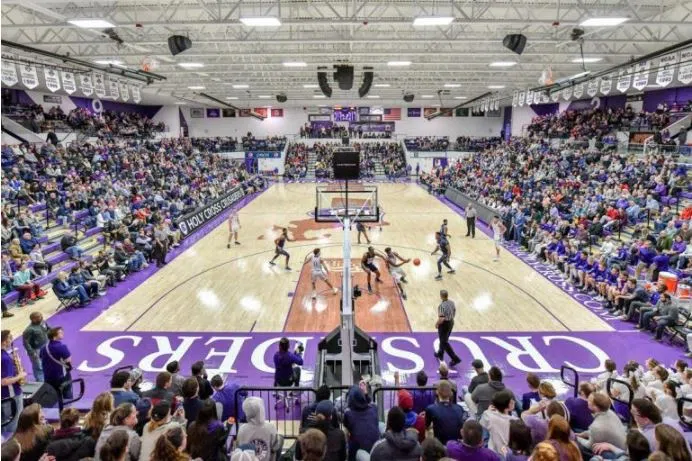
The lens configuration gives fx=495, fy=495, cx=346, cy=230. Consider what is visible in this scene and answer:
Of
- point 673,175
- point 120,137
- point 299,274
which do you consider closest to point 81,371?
point 299,274

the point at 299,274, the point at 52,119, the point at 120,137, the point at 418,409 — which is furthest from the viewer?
the point at 120,137

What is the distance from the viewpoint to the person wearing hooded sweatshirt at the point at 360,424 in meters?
5.11

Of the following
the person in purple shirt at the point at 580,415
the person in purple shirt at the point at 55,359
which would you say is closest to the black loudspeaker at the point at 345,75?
the person in purple shirt at the point at 55,359

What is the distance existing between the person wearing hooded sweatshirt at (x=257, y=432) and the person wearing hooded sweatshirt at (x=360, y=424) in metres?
0.85

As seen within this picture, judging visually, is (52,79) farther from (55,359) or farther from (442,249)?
(442,249)

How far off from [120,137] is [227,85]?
10820mm

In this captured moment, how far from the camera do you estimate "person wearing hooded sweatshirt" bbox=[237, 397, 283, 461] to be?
472cm

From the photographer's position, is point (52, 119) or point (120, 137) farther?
point (120, 137)

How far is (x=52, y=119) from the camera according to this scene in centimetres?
3139

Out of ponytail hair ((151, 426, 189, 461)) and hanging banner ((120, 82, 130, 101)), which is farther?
hanging banner ((120, 82, 130, 101))

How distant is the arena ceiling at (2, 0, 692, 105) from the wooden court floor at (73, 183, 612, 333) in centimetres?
729

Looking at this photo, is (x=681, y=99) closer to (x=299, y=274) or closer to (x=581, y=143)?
(x=581, y=143)

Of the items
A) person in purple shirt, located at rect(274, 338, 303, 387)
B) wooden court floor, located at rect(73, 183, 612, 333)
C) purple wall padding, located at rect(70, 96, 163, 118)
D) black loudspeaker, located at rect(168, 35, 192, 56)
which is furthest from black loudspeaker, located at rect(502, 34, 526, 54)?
purple wall padding, located at rect(70, 96, 163, 118)

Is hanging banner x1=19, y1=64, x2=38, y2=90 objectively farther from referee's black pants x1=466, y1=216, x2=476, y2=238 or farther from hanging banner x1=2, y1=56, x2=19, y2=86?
referee's black pants x1=466, y1=216, x2=476, y2=238
